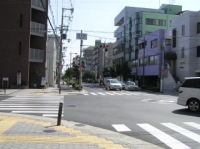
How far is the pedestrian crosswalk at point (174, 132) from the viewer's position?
776 cm

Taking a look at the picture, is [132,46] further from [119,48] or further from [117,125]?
[117,125]

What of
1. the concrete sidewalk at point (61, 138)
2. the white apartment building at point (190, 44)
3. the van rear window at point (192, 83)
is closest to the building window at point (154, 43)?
the white apartment building at point (190, 44)

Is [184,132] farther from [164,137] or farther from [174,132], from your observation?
[164,137]

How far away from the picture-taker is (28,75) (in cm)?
3891

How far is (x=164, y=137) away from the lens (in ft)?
27.8

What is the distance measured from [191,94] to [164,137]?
7.13 m

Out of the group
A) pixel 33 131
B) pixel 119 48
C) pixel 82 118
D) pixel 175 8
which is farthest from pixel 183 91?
pixel 119 48

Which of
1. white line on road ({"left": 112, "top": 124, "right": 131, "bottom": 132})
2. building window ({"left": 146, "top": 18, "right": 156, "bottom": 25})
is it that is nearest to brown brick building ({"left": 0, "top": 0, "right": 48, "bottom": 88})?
white line on road ({"left": 112, "top": 124, "right": 131, "bottom": 132})

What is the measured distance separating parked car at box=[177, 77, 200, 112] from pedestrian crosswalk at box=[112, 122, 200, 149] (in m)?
3.87

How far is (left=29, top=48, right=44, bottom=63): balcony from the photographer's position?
39.9m

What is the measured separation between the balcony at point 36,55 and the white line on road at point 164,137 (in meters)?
31.7

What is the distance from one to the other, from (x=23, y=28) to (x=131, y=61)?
35879 millimetres

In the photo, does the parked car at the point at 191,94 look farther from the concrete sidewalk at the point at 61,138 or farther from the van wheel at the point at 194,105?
the concrete sidewalk at the point at 61,138

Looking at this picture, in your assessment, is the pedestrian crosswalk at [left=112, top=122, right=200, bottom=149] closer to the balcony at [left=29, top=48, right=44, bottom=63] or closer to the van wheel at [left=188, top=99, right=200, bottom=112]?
the van wheel at [left=188, top=99, right=200, bottom=112]
